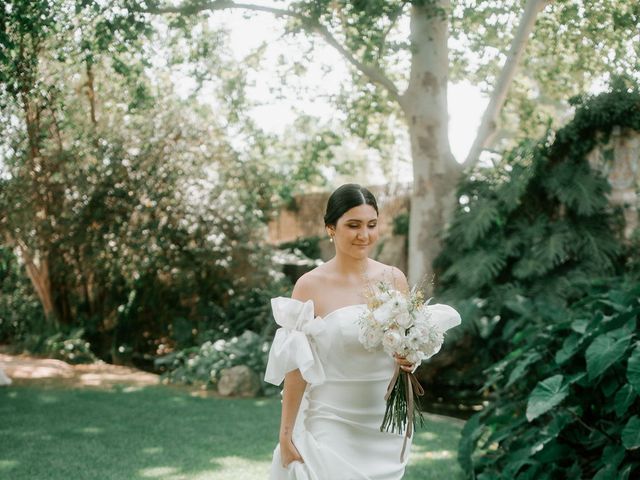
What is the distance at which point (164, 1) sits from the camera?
9.05 m

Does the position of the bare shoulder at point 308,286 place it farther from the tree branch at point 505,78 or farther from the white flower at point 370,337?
the tree branch at point 505,78

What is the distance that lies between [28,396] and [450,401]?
198 inches

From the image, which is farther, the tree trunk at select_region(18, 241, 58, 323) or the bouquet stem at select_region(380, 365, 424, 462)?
the tree trunk at select_region(18, 241, 58, 323)

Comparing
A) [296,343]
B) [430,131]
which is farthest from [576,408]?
[430,131]

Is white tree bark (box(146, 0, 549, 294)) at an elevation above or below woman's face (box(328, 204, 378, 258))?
above

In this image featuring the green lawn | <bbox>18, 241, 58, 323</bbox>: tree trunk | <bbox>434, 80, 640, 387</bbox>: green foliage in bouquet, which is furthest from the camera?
<bbox>18, 241, 58, 323</bbox>: tree trunk

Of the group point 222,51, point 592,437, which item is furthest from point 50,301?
point 592,437

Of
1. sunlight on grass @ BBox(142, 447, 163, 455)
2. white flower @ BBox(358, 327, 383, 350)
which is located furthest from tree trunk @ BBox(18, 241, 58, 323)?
white flower @ BBox(358, 327, 383, 350)

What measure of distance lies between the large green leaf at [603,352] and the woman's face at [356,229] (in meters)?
1.73

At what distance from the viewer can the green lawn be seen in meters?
5.55

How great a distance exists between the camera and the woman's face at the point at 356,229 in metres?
2.98

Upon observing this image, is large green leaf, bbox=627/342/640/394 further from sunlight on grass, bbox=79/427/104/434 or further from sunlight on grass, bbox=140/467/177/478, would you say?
sunlight on grass, bbox=79/427/104/434

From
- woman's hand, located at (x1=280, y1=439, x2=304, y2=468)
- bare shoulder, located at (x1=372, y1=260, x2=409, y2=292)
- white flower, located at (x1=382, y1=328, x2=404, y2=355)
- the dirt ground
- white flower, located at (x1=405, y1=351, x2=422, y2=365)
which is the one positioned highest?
bare shoulder, located at (x1=372, y1=260, x2=409, y2=292)

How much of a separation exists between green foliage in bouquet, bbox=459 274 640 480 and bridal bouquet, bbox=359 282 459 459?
1.48 metres
